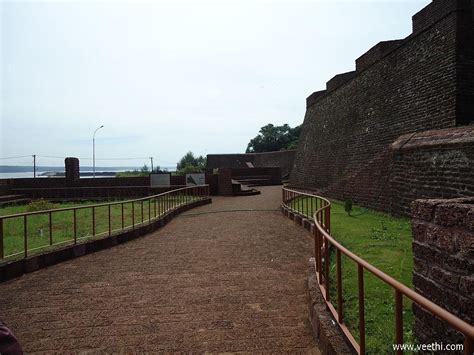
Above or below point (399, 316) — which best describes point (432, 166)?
above

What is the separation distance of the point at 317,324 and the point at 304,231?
19.0ft

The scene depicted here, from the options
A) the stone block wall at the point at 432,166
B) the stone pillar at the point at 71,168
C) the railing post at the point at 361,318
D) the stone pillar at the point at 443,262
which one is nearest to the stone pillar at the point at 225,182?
the stone pillar at the point at 71,168

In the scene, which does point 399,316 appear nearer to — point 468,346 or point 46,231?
point 468,346

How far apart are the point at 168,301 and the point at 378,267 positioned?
297cm

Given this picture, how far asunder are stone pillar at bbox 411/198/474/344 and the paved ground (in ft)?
3.48

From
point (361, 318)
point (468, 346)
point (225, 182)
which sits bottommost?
point (361, 318)

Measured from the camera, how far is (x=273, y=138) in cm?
6631

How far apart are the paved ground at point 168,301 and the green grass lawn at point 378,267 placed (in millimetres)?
512

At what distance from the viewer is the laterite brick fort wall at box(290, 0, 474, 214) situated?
9273 millimetres

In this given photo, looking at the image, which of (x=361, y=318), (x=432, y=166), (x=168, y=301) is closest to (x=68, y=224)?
(x=168, y=301)

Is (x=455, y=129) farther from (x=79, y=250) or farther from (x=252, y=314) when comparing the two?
(x=79, y=250)

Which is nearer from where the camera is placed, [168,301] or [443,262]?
[443,262]

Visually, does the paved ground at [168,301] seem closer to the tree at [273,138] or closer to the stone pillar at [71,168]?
the stone pillar at [71,168]

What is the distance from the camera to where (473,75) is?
30.0ft
